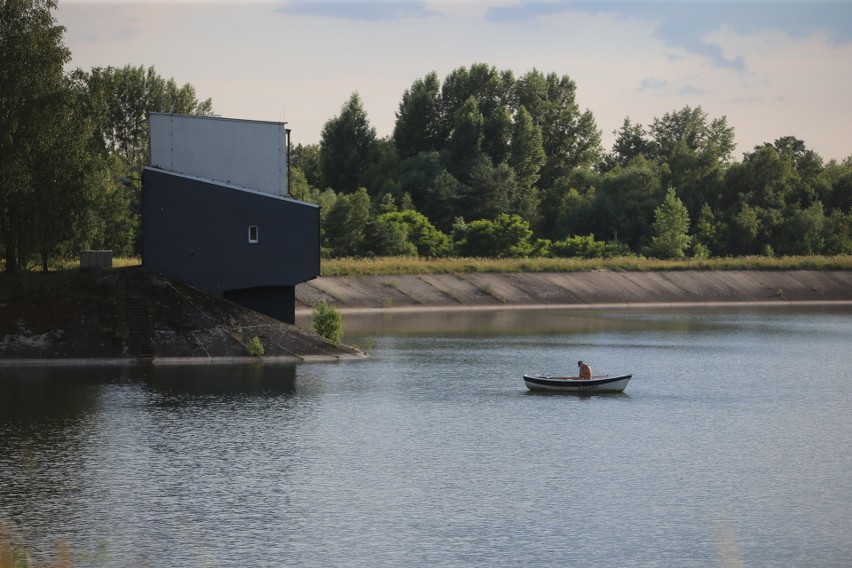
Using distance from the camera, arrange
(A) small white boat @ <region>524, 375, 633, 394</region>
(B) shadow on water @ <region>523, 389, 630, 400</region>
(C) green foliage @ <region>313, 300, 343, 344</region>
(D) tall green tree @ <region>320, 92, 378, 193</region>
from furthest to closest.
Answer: (D) tall green tree @ <region>320, 92, 378, 193</region> → (C) green foliage @ <region>313, 300, 343, 344</region> → (B) shadow on water @ <region>523, 389, 630, 400</region> → (A) small white boat @ <region>524, 375, 633, 394</region>

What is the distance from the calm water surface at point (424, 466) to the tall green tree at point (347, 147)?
117 m

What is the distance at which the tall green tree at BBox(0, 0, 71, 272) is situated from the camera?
71562mm

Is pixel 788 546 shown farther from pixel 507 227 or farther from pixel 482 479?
pixel 507 227

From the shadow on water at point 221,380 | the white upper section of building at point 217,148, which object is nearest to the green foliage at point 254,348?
the shadow on water at point 221,380

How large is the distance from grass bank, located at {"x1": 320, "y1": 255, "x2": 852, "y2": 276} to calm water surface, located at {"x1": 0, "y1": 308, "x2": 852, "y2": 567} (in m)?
50.9

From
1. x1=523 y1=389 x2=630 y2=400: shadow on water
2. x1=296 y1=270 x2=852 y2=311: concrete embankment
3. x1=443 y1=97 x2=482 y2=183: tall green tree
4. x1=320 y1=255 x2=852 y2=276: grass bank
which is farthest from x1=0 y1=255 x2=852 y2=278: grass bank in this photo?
x1=523 y1=389 x2=630 y2=400: shadow on water

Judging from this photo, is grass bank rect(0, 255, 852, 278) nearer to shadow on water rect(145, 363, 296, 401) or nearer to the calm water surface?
the calm water surface

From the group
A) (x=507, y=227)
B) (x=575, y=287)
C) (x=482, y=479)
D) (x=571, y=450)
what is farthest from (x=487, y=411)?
(x=507, y=227)

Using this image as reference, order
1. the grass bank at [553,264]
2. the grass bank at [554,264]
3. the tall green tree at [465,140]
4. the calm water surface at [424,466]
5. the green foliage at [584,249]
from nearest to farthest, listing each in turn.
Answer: the calm water surface at [424,466] < the grass bank at [554,264] < the grass bank at [553,264] < the green foliage at [584,249] < the tall green tree at [465,140]

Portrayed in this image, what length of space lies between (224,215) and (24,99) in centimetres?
1441

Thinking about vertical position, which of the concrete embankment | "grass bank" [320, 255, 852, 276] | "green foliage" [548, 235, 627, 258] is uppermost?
"green foliage" [548, 235, 627, 258]

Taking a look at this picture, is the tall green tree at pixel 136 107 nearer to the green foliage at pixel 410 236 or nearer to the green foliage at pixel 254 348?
the green foliage at pixel 410 236

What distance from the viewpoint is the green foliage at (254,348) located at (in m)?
67.9

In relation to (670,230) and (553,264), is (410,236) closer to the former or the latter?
(553,264)
